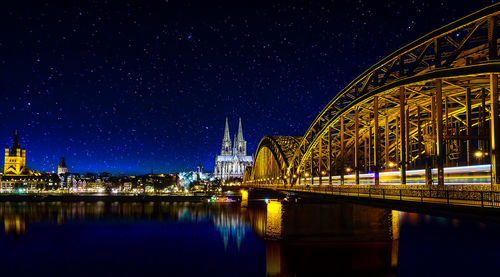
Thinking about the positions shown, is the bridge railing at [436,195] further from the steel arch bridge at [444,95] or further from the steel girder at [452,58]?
the steel girder at [452,58]

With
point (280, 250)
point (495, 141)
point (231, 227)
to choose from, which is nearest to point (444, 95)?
point (495, 141)

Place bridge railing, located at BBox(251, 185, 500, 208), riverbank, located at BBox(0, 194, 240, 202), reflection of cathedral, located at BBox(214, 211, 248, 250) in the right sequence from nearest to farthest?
bridge railing, located at BBox(251, 185, 500, 208)
reflection of cathedral, located at BBox(214, 211, 248, 250)
riverbank, located at BBox(0, 194, 240, 202)

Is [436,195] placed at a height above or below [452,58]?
below

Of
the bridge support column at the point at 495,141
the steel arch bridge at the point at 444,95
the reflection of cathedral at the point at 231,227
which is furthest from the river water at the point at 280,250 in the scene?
the bridge support column at the point at 495,141

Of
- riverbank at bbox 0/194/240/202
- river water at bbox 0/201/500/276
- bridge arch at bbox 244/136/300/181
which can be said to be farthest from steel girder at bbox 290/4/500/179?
riverbank at bbox 0/194/240/202

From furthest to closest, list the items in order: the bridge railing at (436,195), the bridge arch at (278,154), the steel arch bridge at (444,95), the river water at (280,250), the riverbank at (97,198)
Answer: the riverbank at (97,198), the bridge arch at (278,154), the river water at (280,250), the steel arch bridge at (444,95), the bridge railing at (436,195)

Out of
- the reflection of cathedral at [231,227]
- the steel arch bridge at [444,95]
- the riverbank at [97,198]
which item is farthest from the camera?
the riverbank at [97,198]

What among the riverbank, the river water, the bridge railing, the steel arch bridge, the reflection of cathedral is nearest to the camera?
the bridge railing

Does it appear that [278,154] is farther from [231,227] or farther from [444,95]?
[444,95]

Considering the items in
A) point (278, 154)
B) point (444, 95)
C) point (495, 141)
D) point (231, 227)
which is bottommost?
point (231, 227)

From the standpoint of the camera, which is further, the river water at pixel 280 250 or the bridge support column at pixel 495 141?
the river water at pixel 280 250

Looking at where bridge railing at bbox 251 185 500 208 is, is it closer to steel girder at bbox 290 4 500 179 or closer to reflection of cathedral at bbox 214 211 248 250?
steel girder at bbox 290 4 500 179

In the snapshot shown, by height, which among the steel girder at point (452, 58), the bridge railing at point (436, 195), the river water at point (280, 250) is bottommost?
the river water at point (280, 250)

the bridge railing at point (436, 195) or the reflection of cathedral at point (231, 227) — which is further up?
the bridge railing at point (436, 195)
